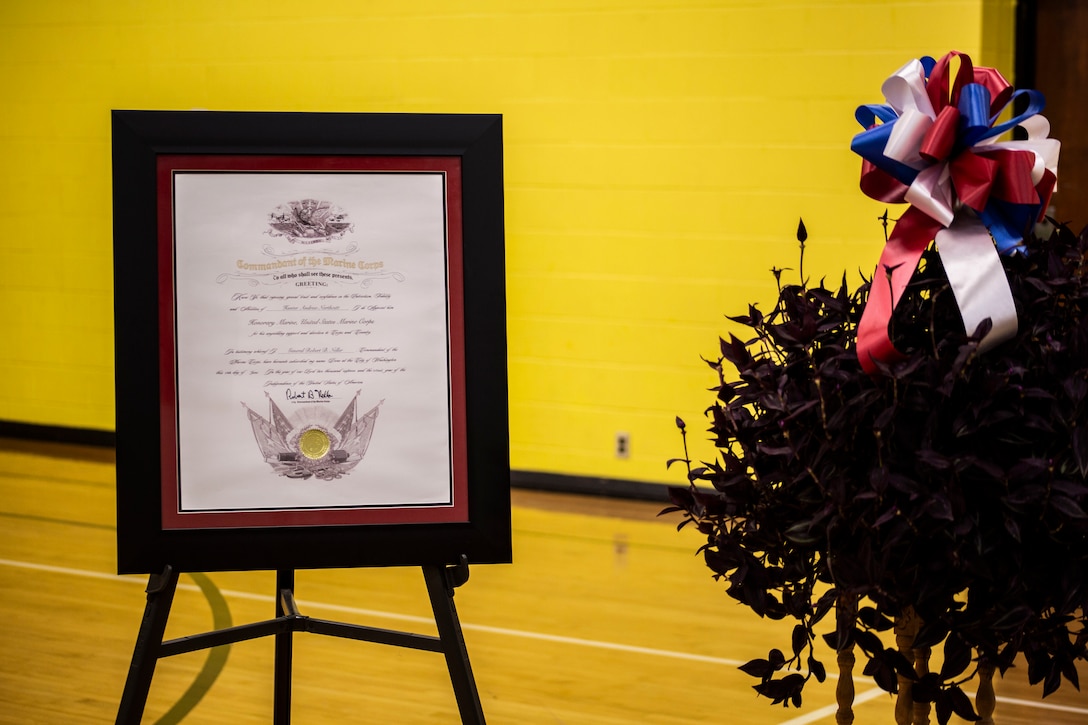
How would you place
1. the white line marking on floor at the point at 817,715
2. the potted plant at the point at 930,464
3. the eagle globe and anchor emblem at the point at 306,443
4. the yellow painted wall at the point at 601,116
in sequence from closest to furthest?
the potted plant at the point at 930,464 → the eagle globe and anchor emblem at the point at 306,443 → the white line marking on floor at the point at 817,715 → the yellow painted wall at the point at 601,116

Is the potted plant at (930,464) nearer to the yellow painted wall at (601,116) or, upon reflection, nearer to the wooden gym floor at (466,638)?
the wooden gym floor at (466,638)

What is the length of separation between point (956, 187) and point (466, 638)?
209cm

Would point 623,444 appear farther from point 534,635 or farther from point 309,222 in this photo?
point 309,222

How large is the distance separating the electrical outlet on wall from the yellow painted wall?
3 cm

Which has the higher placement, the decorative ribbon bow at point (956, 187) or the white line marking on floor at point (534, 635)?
the decorative ribbon bow at point (956, 187)

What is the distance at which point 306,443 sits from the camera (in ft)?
5.33

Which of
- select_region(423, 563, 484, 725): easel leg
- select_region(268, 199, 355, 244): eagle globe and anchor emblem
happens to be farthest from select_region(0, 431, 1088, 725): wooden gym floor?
select_region(268, 199, 355, 244): eagle globe and anchor emblem

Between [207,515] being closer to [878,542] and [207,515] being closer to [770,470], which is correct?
[770,470]

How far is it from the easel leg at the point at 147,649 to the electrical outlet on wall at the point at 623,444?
2.97 m

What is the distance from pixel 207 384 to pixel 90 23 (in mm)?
3928

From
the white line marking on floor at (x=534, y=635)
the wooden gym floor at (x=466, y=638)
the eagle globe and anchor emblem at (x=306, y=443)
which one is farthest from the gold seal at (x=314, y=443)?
the white line marking on floor at (x=534, y=635)

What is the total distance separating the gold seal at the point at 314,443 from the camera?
1624 mm

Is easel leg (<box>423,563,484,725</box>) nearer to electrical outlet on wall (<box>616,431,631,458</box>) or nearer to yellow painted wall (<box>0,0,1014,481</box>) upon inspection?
yellow painted wall (<box>0,0,1014,481</box>)

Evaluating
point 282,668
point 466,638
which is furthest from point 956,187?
point 466,638
